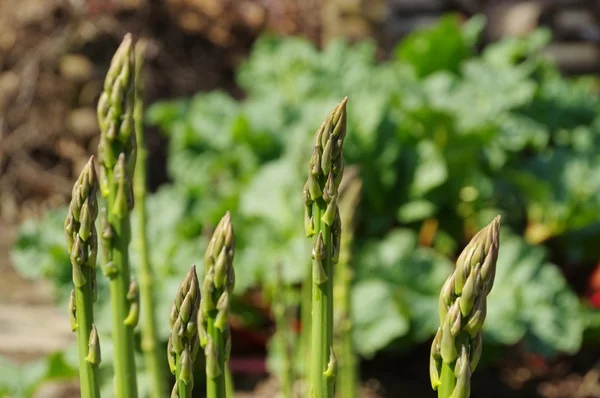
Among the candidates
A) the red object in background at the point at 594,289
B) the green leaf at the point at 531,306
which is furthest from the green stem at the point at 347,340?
the red object in background at the point at 594,289

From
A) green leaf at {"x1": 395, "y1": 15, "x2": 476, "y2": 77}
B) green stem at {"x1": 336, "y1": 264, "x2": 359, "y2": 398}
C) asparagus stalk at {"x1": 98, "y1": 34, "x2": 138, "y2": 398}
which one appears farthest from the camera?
green leaf at {"x1": 395, "y1": 15, "x2": 476, "y2": 77}

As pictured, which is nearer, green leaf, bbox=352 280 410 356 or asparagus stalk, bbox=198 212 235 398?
asparagus stalk, bbox=198 212 235 398

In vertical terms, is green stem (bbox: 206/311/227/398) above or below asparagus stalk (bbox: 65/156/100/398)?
below

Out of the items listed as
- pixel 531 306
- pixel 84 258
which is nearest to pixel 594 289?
pixel 531 306

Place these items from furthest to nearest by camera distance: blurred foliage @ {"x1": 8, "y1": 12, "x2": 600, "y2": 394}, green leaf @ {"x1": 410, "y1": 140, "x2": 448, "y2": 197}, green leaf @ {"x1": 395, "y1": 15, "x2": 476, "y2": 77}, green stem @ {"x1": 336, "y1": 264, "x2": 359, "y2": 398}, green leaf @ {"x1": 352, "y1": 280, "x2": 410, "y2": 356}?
green leaf @ {"x1": 395, "y1": 15, "x2": 476, "y2": 77} → green leaf @ {"x1": 410, "y1": 140, "x2": 448, "y2": 197} → blurred foliage @ {"x1": 8, "y1": 12, "x2": 600, "y2": 394} → green leaf @ {"x1": 352, "y1": 280, "x2": 410, "y2": 356} → green stem @ {"x1": 336, "y1": 264, "x2": 359, "y2": 398}

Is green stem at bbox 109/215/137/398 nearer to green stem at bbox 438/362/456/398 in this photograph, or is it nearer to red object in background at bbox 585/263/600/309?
green stem at bbox 438/362/456/398

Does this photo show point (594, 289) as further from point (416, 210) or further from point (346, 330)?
point (346, 330)

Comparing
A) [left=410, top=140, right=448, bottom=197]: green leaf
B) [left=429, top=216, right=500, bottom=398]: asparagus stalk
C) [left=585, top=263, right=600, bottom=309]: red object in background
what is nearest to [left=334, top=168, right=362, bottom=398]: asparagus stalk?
[left=429, top=216, right=500, bottom=398]: asparagus stalk
